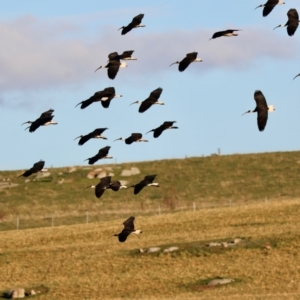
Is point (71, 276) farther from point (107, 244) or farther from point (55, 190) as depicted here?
point (55, 190)

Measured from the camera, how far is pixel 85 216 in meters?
89.4

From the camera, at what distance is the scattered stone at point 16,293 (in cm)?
5638

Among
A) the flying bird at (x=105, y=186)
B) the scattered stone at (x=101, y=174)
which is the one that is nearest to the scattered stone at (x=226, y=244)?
the flying bird at (x=105, y=186)

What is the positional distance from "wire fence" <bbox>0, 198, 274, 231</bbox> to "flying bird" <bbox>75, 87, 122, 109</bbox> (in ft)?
149

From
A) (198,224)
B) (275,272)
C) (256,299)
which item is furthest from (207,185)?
(256,299)

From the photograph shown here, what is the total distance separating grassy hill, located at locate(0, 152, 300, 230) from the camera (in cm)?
9319

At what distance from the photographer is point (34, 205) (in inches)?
3812

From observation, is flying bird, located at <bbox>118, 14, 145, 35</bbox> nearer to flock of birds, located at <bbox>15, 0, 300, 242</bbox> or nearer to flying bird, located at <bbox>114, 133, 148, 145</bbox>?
flock of birds, located at <bbox>15, 0, 300, 242</bbox>

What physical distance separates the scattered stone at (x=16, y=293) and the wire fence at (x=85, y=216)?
26283mm

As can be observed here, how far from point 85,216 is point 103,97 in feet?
170

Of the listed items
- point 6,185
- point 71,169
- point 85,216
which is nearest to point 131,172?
point 71,169

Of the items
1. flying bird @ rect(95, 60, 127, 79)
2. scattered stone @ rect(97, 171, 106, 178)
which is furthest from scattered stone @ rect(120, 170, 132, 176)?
flying bird @ rect(95, 60, 127, 79)

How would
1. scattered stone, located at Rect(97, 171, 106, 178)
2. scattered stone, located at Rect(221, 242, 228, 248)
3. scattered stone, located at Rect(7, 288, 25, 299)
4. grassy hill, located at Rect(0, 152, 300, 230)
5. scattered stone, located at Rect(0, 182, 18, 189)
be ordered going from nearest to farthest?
scattered stone, located at Rect(7, 288, 25, 299), scattered stone, located at Rect(221, 242, 228, 248), grassy hill, located at Rect(0, 152, 300, 230), scattered stone, located at Rect(0, 182, 18, 189), scattered stone, located at Rect(97, 171, 106, 178)

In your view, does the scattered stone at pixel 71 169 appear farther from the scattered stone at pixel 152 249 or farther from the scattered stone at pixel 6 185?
the scattered stone at pixel 152 249
